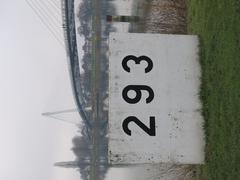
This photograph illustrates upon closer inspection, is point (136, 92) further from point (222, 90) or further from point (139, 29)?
point (139, 29)

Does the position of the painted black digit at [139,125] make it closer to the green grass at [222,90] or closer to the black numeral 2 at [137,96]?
the black numeral 2 at [137,96]

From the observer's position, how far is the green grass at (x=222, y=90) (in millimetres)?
6339

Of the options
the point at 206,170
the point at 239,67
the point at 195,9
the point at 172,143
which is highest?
the point at 195,9

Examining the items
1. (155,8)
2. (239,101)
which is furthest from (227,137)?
(155,8)

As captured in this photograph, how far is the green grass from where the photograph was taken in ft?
20.8

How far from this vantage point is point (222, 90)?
6.95 metres

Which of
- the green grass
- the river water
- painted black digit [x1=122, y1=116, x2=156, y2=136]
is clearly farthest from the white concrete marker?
the river water

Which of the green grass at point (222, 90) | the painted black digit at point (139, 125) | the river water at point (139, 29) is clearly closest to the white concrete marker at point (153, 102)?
the painted black digit at point (139, 125)

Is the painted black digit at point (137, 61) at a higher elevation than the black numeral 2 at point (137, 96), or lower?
higher

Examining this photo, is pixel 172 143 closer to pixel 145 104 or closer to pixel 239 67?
pixel 145 104

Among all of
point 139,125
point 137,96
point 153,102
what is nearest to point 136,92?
point 137,96

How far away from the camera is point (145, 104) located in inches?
249

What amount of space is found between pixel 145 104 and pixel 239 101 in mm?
1301

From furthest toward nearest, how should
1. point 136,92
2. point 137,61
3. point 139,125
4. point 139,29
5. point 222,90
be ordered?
1. point 139,29
2. point 222,90
3. point 137,61
4. point 136,92
5. point 139,125
